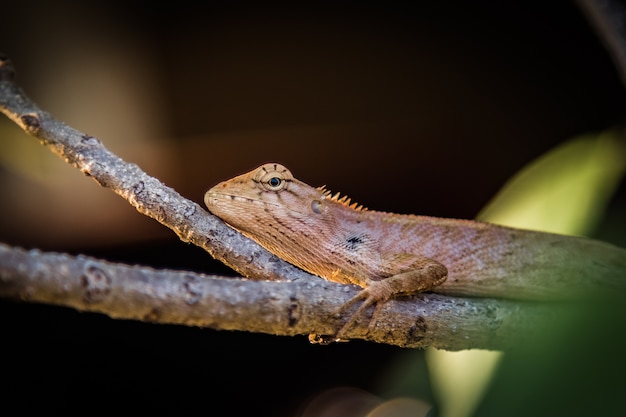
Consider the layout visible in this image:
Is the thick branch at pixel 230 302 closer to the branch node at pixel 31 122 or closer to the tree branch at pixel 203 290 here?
the tree branch at pixel 203 290

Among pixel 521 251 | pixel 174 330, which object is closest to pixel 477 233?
pixel 521 251

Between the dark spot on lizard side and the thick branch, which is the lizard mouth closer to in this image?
the dark spot on lizard side

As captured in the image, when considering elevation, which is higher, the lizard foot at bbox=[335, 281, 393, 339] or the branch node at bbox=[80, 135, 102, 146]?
the branch node at bbox=[80, 135, 102, 146]

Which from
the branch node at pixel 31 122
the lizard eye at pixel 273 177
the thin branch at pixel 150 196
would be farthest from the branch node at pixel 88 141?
the lizard eye at pixel 273 177

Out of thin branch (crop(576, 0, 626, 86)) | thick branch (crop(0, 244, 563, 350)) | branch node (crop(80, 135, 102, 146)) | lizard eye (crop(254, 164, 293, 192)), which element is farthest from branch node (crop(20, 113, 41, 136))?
thin branch (crop(576, 0, 626, 86))

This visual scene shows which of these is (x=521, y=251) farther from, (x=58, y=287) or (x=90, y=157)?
(x=58, y=287)

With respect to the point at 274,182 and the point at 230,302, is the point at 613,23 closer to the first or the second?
the point at 274,182
